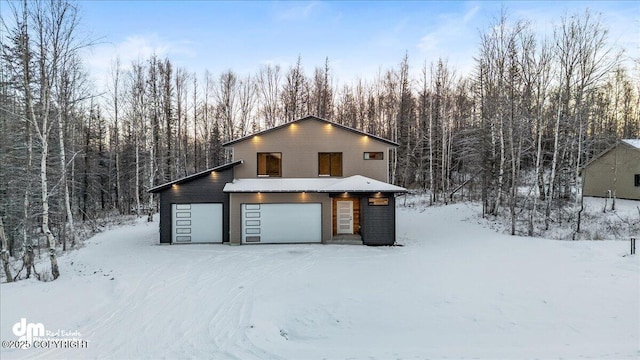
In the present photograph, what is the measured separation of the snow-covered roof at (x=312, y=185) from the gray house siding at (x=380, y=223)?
64 cm

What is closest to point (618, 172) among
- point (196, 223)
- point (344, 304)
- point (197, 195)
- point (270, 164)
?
point (270, 164)

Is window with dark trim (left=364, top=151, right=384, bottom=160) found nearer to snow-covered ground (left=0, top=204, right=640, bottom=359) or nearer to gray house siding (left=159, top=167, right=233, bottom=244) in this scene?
snow-covered ground (left=0, top=204, right=640, bottom=359)

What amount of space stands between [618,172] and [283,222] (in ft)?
76.4

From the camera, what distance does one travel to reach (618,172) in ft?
65.9

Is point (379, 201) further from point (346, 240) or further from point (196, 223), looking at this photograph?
point (196, 223)

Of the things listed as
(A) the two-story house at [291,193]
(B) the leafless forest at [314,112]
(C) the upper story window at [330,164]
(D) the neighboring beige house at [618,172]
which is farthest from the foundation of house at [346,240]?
(D) the neighboring beige house at [618,172]

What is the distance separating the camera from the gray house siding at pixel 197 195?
1373 centimetres

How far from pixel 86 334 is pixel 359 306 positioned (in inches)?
213

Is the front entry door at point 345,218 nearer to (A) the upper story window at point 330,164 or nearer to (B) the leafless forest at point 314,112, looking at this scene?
(A) the upper story window at point 330,164

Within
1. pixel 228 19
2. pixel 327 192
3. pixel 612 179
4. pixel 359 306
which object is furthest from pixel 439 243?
pixel 612 179

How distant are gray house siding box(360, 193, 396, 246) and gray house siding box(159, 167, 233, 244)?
658 centimetres

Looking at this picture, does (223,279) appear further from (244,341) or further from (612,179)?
(612,179)

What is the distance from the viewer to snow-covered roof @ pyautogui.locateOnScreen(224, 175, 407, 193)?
1312 centimetres

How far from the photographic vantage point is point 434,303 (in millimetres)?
6723
